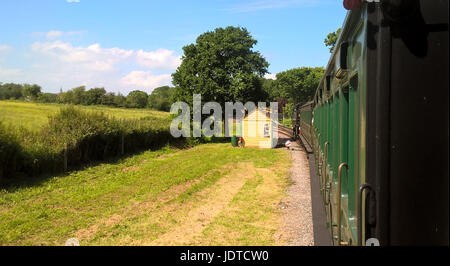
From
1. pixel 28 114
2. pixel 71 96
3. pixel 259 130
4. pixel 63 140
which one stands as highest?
pixel 71 96

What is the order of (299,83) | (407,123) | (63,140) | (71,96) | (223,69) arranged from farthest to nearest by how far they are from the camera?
1. (299,83)
2. (71,96)
3. (223,69)
4. (63,140)
5. (407,123)

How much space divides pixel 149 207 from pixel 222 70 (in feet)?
71.0

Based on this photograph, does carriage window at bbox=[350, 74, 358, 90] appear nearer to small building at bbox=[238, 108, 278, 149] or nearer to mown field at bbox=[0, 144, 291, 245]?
mown field at bbox=[0, 144, 291, 245]

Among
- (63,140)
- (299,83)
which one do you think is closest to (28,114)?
(63,140)

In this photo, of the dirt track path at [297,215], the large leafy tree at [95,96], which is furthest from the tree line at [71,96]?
the dirt track path at [297,215]

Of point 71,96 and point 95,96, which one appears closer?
point 71,96

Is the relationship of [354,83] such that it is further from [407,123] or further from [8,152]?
[8,152]

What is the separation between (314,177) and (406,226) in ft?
24.3

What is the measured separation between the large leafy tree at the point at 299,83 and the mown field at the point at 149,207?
61.9 metres

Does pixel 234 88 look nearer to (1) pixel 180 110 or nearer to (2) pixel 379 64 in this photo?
(1) pixel 180 110

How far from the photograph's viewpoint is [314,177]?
28.8 feet

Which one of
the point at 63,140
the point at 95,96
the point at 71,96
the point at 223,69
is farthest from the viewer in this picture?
the point at 95,96

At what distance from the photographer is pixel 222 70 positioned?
99.3 feet
